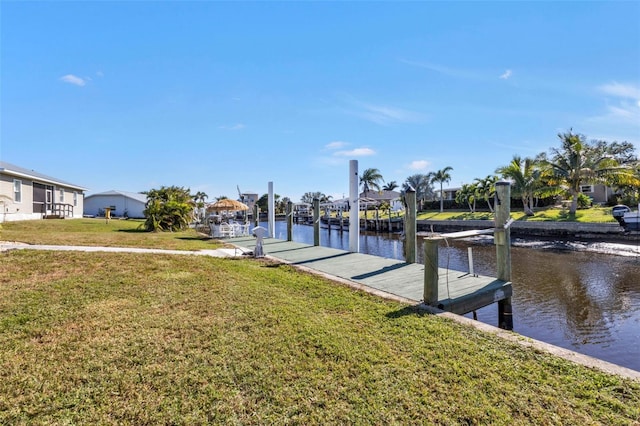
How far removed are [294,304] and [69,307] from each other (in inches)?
128

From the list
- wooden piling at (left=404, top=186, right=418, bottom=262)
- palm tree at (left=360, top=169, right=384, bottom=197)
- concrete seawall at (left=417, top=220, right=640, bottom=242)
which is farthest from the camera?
palm tree at (left=360, top=169, right=384, bottom=197)

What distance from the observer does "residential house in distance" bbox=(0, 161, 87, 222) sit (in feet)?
59.9

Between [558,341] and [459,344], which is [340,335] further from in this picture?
[558,341]

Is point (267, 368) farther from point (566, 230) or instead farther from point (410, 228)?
point (566, 230)

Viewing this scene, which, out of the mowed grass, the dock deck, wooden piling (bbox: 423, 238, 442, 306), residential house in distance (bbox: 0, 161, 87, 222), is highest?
residential house in distance (bbox: 0, 161, 87, 222)

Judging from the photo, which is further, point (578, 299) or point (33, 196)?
point (33, 196)

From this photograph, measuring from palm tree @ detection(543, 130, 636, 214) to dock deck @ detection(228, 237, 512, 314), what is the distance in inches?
1146

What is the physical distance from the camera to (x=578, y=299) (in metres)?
9.75

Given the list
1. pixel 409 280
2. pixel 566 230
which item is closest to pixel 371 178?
pixel 566 230

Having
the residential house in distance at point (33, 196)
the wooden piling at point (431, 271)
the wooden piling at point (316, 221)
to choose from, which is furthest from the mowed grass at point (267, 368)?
the residential house in distance at point (33, 196)

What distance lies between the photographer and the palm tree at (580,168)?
94.2ft

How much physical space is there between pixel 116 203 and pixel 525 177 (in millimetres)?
45972

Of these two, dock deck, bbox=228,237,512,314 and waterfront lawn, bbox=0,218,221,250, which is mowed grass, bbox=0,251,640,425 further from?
waterfront lawn, bbox=0,218,221,250

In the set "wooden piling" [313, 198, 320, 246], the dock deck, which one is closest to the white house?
"wooden piling" [313, 198, 320, 246]
